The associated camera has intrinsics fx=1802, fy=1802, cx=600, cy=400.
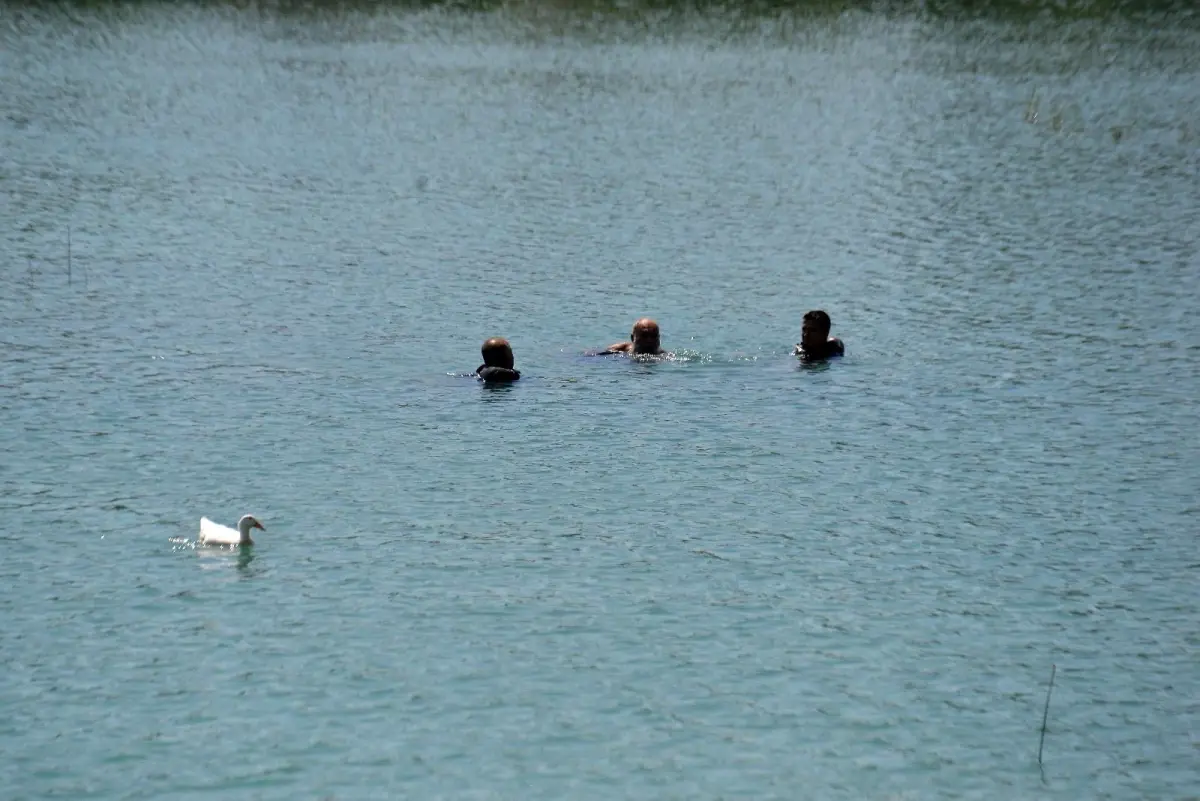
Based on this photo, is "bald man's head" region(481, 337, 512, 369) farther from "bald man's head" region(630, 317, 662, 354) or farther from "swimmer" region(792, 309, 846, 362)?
"swimmer" region(792, 309, 846, 362)

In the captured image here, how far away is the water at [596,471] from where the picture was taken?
56.8ft

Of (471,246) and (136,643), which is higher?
(471,246)

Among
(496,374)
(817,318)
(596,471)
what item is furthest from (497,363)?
(817,318)

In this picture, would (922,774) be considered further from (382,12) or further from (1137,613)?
(382,12)

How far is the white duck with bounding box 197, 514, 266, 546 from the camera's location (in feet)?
71.1

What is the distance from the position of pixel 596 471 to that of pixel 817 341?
777 cm

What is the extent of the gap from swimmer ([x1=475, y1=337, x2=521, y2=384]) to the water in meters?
0.40

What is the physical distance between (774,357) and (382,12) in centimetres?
7730

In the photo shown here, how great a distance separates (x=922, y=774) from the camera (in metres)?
16.6

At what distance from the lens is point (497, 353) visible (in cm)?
3020

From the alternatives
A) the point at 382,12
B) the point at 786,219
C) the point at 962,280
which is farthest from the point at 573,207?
the point at 382,12

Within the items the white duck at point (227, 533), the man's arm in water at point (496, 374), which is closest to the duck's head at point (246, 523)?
the white duck at point (227, 533)

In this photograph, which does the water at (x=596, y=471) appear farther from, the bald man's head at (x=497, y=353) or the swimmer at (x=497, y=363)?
the bald man's head at (x=497, y=353)

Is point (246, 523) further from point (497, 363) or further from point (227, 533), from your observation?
point (497, 363)
